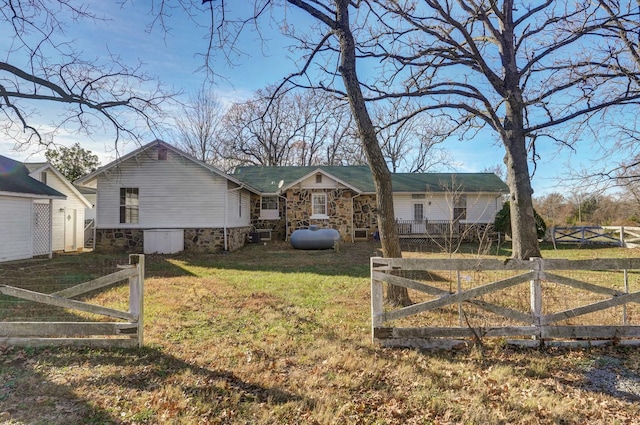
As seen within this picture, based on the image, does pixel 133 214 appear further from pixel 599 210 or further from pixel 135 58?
pixel 599 210

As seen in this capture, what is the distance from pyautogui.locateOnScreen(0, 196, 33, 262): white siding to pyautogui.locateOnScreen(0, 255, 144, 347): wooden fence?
11.5 m

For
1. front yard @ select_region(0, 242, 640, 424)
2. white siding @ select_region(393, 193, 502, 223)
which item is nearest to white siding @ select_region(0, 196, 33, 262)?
front yard @ select_region(0, 242, 640, 424)

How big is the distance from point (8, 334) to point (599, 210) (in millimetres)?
33529

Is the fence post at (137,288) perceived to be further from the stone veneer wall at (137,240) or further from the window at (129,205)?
the window at (129,205)

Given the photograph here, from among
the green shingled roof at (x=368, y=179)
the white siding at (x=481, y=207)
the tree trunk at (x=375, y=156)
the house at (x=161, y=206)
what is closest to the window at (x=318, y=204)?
the green shingled roof at (x=368, y=179)

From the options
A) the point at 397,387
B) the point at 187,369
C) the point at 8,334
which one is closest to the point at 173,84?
the point at 8,334

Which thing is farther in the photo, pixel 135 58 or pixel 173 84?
pixel 173 84

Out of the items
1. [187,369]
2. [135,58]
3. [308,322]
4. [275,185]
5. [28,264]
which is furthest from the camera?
[275,185]

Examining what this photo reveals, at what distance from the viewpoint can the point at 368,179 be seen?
2305cm

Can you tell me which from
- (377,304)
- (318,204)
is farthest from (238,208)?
(377,304)

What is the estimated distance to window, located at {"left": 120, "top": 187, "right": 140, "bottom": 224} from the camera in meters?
16.0

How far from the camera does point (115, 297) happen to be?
23.8 ft

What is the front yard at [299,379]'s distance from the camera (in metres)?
3.10

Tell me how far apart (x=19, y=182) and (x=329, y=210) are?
14613mm
